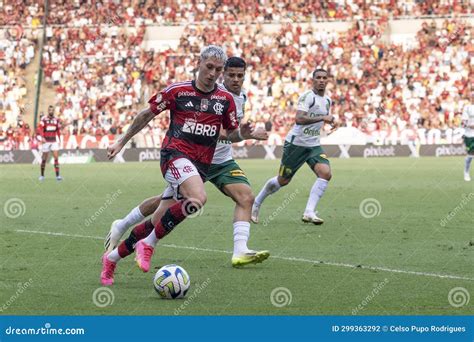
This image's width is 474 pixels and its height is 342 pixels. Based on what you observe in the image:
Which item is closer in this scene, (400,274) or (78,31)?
(400,274)

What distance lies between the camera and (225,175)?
1212 centimetres

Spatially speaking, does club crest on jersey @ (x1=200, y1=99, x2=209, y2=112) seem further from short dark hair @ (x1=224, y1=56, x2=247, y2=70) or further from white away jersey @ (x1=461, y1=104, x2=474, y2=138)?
white away jersey @ (x1=461, y1=104, x2=474, y2=138)

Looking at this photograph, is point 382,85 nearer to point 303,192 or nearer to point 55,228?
point 303,192

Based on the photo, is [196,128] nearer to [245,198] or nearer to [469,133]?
[245,198]

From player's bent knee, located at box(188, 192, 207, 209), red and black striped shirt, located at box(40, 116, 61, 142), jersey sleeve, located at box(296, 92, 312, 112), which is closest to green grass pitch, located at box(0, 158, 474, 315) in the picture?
player's bent knee, located at box(188, 192, 207, 209)

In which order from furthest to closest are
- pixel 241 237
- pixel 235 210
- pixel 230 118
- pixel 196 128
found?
pixel 235 210 → pixel 241 237 → pixel 230 118 → pixel 196 128

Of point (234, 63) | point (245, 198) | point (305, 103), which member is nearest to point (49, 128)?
point (305, 103)

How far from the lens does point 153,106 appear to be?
10.5 metres

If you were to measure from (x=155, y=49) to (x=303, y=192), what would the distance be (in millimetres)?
30049

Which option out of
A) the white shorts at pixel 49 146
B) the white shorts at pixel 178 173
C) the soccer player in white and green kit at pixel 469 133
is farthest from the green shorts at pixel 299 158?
the white shorts at pixel 49 146

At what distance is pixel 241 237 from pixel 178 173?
5.21 ft

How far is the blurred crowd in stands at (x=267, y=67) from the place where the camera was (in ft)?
161

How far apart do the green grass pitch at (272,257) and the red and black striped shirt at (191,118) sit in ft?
4.34

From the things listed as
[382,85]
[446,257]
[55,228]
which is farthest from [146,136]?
[446,257]
